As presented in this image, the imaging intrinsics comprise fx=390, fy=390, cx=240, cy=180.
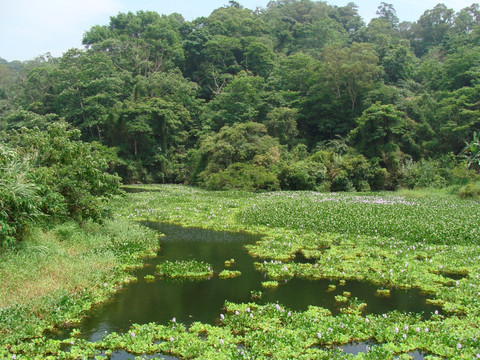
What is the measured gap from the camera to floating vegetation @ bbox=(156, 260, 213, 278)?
9.86 meters

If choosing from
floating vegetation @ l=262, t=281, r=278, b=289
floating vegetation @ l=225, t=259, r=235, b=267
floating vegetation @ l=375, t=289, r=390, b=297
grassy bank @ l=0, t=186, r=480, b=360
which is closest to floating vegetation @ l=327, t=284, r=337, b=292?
grassy bank @ l=0, t=186, r=480, b=360

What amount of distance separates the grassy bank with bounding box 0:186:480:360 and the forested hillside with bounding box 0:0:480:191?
10.5m

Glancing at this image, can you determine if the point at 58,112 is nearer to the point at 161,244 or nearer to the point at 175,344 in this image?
the point at 161,244

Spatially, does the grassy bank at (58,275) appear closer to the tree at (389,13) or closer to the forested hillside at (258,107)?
the forested hillside at (258,107)

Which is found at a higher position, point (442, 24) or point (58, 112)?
point (442, 24)

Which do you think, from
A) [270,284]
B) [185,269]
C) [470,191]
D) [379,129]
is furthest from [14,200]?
[379,129]

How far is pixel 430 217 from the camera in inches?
621

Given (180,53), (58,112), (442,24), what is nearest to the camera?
(58,112)

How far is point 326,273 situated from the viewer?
9.85 meters

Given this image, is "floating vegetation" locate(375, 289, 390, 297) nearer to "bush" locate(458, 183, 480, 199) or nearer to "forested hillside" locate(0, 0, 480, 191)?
"bush" locate(458, 183, 480, 199)

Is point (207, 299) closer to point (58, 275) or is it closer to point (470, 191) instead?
point (58, 275)

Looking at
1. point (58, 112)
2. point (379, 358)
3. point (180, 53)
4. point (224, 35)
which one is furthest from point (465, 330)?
point (224, 35)

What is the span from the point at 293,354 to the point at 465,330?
305 cm

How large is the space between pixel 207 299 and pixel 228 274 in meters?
1.66
